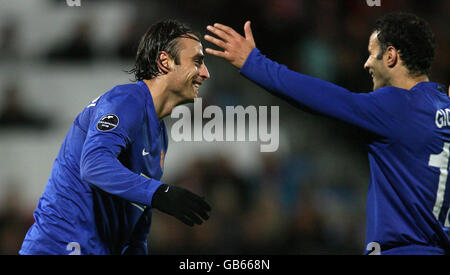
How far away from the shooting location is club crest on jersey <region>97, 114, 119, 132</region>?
2838mm

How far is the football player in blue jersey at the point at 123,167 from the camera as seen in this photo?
270 centimetres

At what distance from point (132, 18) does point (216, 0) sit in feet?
3.92

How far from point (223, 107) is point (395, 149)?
4407mm

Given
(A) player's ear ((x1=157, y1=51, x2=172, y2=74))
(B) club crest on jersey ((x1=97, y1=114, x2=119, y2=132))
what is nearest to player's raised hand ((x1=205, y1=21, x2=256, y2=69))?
(B) club crest on jersey ((x1=97, y1=114, x2=119, y2=132))

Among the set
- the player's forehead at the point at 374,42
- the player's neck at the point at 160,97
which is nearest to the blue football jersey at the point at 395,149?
the player's forehead at the point at 374,42

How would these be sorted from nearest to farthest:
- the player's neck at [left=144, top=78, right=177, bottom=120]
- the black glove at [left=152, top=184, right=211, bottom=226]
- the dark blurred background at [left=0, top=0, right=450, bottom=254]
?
the black glove at [left=152, top=184, right=211, bottom=226], the player's neck at [left=144, top=78, right=177, bottom=120], the dark blurred background at [left=0, top=0, right=450, bottom=254]

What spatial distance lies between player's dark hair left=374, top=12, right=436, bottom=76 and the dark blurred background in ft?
11.5

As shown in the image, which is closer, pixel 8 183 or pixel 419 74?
pixel 419 74

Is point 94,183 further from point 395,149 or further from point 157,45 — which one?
point 395,149

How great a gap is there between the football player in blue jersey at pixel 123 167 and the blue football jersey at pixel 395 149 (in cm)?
72

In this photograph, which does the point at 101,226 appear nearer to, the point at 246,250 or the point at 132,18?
the point at 246,250

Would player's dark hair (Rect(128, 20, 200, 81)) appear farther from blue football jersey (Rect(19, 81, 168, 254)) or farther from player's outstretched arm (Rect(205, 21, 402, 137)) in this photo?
player's outstretched arm (Rect(205, 21, 402, 137))

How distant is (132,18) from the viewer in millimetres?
7719
